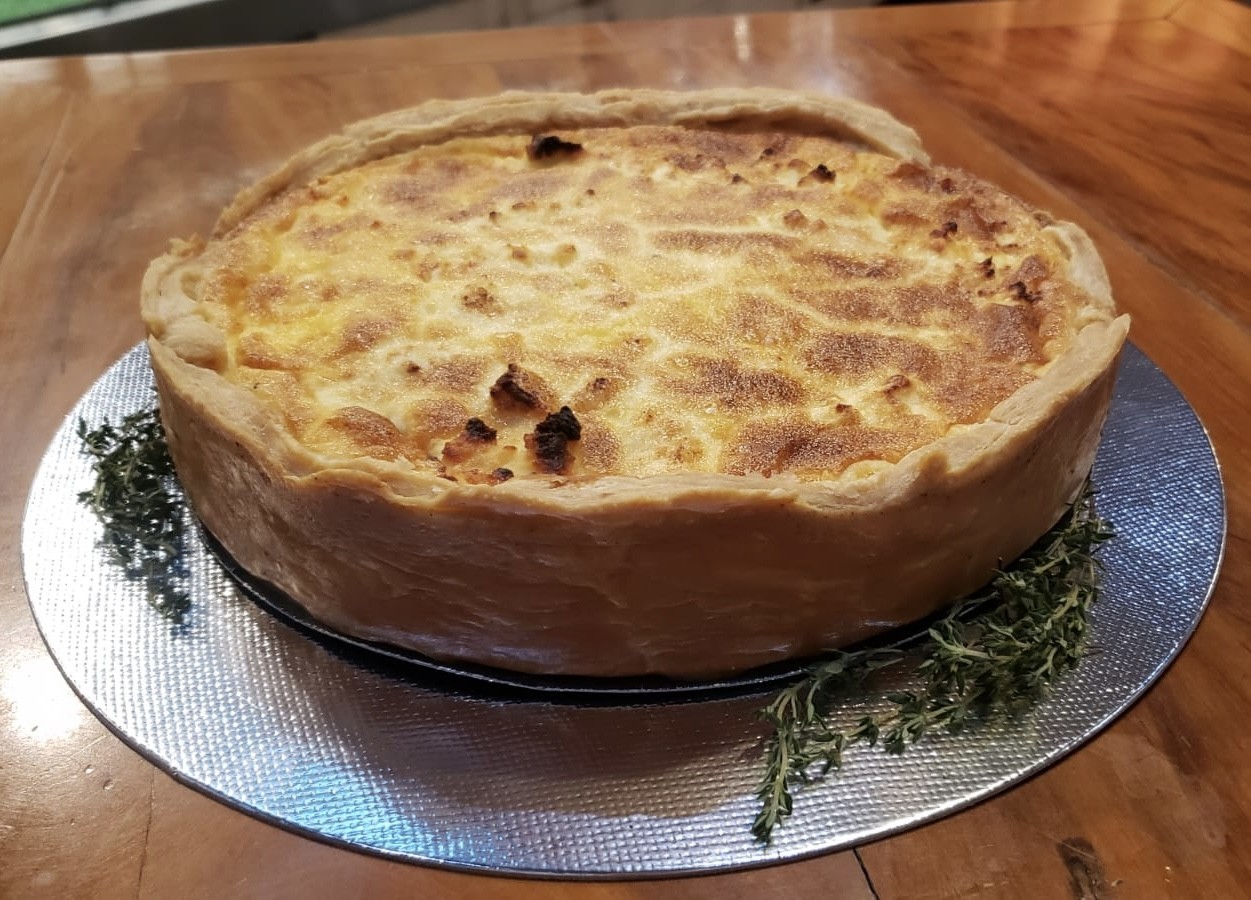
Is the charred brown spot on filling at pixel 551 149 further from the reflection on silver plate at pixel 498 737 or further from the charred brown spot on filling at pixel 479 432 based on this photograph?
the reflection on silver plate at pixel 498 737

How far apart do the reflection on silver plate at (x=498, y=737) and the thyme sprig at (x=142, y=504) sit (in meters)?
0.03

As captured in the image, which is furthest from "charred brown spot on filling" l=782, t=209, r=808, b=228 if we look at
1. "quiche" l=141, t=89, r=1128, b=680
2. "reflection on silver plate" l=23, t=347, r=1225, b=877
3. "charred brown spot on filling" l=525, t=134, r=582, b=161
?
"reflection on silver plate" l=23, t=347, r=1225, b=877

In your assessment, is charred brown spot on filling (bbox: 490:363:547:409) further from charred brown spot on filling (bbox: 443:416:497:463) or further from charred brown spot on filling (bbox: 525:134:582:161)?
charred brown spot on filling (bbox: 525:134:582:161)

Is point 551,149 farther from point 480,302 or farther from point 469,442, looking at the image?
point 469,442

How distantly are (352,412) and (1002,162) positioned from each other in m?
2.62

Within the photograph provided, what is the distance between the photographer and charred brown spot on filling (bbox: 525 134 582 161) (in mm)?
2682

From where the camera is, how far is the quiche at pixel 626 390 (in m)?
1.57

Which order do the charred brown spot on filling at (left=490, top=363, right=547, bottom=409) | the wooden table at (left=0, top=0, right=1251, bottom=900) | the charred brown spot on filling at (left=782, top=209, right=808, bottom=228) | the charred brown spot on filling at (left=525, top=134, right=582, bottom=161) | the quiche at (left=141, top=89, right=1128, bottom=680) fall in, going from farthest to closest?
the charred brown spot on filling at (left=525, top=134, right=582, bottom=161), the charred brown spot on filling at (left=782, top=209, right=808, bottom=228), the charred brown spot on filling at (left=490, top=363, right=547, bottom=409), the quiche at (left=141, top=89, right=1128, bottom=680), the wooden table at (left=0, top=0, right=1251, bottom=900)

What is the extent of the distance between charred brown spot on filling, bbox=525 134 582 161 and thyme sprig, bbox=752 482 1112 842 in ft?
4.94

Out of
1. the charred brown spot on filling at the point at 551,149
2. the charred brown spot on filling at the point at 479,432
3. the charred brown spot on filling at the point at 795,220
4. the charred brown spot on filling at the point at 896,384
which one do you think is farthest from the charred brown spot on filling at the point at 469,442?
the charred brown spot on filling at the point at 551,149

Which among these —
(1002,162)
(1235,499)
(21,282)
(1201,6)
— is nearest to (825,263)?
(1235,499)

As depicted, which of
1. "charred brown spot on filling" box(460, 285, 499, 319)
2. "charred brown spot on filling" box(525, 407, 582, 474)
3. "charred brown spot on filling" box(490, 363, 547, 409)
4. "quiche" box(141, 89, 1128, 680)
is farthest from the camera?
"charred brown spot on filling" box(460, 285, 499, 319)

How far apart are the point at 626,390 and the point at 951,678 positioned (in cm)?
71

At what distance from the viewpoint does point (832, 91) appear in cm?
413
